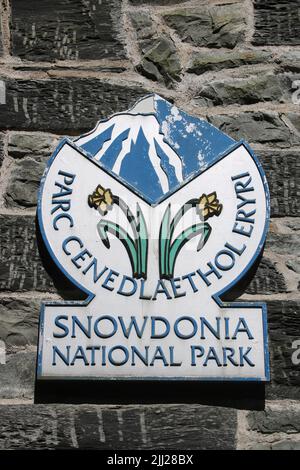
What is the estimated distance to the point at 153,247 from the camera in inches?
113

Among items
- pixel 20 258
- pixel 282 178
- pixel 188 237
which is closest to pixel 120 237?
pixel 188 237

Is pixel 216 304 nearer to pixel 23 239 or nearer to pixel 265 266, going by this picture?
pixel 265 266

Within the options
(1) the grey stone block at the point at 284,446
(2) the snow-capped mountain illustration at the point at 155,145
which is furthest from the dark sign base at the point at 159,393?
(2) the snow-capped mountain illustration at the point at 155,145

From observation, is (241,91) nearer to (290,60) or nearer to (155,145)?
(290,60)

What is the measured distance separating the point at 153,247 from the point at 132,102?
0.55m

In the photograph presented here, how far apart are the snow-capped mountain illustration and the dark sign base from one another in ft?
1.96

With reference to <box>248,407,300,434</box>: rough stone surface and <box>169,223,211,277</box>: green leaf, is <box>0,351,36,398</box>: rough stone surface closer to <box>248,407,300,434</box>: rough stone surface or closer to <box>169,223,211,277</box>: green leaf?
<box>169,223,211,277</box>: green leaf

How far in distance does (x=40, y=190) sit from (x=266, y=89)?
0.85 metres

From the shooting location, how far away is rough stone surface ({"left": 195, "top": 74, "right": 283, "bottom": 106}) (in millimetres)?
3143

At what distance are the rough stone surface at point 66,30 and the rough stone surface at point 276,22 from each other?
0.49m

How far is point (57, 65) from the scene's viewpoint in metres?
3.20

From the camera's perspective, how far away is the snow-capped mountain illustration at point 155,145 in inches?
118

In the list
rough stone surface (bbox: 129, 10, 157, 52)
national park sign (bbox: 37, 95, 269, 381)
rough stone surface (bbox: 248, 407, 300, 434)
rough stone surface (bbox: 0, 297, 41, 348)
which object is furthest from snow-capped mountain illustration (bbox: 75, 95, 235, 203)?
rough stone surface (bbox: 248, 407, 300, 434)

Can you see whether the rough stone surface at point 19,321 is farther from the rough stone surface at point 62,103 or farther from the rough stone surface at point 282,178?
the rough stone surface at point 282,178
